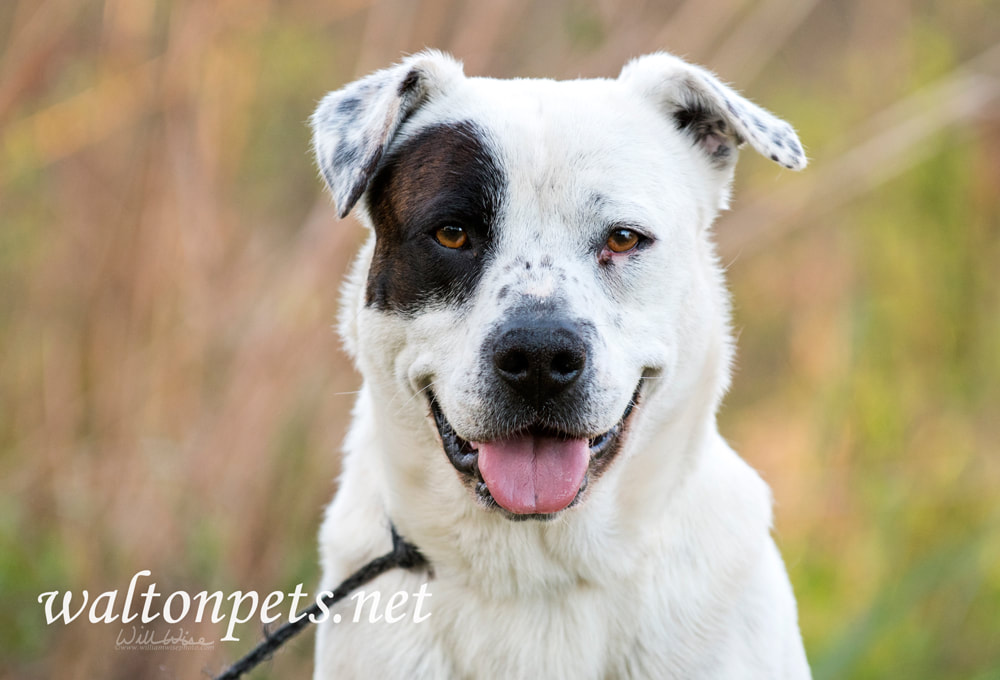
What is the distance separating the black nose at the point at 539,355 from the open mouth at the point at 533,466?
0.15m

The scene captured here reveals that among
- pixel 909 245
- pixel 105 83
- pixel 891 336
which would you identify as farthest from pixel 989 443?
pixel 105 83

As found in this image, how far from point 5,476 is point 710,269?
315 cm

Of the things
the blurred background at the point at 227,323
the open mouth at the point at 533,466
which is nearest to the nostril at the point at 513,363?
the open mouth at the point at 533,466

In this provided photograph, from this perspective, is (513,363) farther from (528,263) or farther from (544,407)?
(528,263)

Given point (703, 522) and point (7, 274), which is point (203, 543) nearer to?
point (7, 274)

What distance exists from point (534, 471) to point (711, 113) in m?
1.14

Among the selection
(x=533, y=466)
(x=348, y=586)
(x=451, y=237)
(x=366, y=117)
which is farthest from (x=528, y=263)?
(x=348, y=586)

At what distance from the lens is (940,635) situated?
449 cm

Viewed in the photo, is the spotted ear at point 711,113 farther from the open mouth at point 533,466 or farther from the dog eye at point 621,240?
the open mouth at point 533,466

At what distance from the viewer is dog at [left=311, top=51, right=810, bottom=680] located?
93.6 inches

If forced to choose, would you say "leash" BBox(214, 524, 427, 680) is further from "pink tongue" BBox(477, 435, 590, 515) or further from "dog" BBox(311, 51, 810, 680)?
"pink tongue" BBox(477, 435, 590, 515)

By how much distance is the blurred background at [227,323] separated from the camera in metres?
4.17

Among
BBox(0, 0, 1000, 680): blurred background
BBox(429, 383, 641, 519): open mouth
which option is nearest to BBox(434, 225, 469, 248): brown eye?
BBox(429, 383, 641, 519): open mouth

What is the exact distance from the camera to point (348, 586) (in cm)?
260
